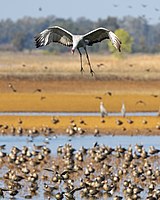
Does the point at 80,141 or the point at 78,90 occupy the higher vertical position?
the point at 80,141

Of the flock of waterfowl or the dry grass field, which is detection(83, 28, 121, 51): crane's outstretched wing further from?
the dry grass field

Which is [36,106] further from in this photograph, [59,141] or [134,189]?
[134,189]

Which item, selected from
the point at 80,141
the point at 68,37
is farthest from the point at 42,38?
the point at 80,141

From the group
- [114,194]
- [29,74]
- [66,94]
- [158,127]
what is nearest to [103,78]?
[29,74]

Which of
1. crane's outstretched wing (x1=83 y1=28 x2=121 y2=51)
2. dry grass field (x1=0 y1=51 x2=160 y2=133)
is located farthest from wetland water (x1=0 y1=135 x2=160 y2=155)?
crane's outstretched wing (x1=83 y1=28 x2=121 y2=51)

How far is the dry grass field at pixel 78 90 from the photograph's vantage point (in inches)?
1542

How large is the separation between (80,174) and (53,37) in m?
4.56

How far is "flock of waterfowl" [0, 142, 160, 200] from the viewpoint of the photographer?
63.6 ft

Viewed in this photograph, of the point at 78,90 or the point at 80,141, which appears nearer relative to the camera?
the point at 80,141

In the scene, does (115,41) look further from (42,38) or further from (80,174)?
(80,174)

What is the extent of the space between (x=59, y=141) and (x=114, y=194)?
9681 mm

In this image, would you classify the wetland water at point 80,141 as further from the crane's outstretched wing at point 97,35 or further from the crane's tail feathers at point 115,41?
the crane's tail feathers at point 115,41

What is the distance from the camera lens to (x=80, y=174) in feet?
73.5

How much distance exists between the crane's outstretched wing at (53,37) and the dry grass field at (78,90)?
43.3 ft
